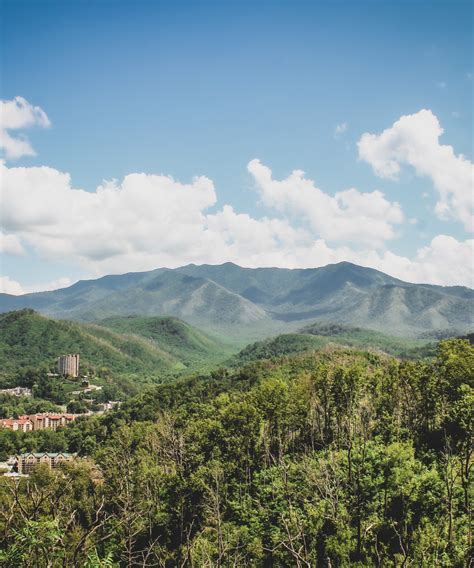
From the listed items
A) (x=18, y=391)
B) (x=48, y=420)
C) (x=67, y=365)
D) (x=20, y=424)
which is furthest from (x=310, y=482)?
(x=67, y=365)

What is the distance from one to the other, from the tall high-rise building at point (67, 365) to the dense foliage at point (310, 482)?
133 m

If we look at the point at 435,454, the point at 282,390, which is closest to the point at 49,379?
Result: the point at 282,390

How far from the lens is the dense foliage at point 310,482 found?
24.2m

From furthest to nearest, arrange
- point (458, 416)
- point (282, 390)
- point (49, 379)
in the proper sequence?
point (49, 379) < point (282, 390) < point (458, 416)

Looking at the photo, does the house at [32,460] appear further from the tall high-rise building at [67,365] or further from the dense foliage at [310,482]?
the tall high-rise building at [67,365]

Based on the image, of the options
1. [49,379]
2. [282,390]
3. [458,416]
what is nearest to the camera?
[458,416]

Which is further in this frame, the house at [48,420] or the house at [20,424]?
the house at [48,420]

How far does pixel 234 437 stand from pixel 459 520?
742 inches

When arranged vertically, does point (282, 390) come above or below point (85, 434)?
above

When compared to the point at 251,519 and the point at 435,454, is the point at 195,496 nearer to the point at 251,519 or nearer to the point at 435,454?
the point at 251,519

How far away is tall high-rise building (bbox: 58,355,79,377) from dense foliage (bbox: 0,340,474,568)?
13252 centimetres

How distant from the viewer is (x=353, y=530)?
25.8 meters

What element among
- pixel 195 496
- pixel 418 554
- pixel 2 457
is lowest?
pixel 2 457

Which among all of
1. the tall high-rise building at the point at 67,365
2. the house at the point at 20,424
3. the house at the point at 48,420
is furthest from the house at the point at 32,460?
the tall high-rise building at the point at 67,365
